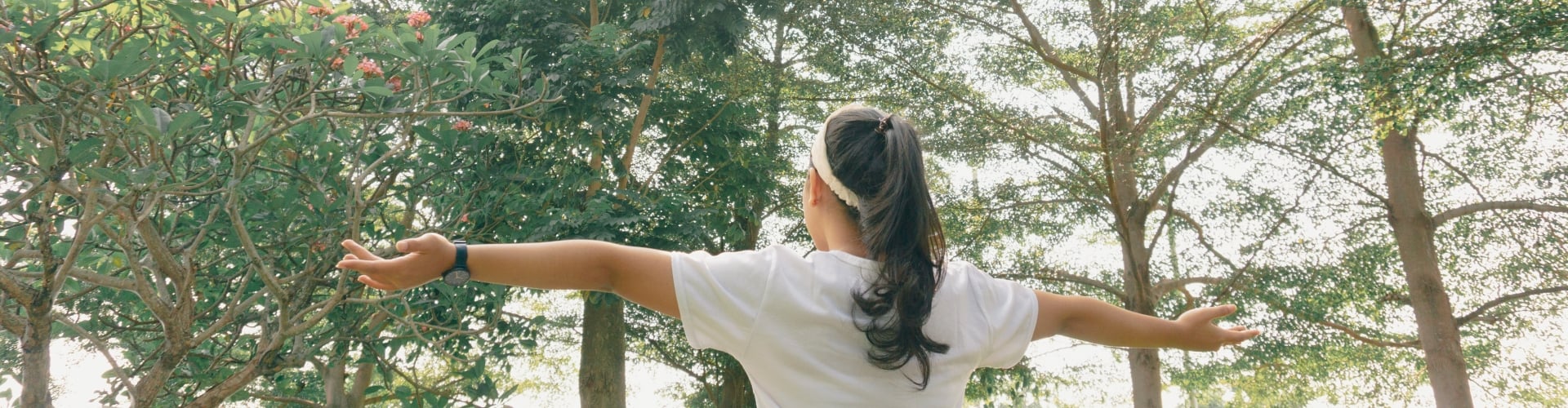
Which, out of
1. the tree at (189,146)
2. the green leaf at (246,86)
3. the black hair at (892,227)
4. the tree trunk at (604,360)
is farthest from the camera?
the tree trunk at (604,360)

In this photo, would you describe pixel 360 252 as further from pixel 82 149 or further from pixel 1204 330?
pixel 82 149

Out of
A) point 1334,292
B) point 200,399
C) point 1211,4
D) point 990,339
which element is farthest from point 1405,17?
point 200,399

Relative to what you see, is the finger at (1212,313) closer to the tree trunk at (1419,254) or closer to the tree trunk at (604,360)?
the tree trunk at (604,360)

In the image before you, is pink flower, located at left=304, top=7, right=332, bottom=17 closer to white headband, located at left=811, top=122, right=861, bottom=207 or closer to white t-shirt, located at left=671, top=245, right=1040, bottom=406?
white headband, located at left=811, top=122, right=861, bottom=207

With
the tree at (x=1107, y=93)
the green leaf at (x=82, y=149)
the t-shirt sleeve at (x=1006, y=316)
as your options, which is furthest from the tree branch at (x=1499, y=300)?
the green leaf at (x=82, y=149)

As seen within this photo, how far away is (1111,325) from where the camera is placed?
60.8 inches

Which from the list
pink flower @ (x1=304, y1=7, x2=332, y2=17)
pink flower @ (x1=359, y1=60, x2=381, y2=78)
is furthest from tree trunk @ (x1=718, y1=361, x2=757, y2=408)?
pink flower @ (x1=359, y1=60, x2=381, y2=78)

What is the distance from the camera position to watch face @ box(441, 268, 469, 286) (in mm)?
1171

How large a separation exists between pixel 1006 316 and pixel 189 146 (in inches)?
108

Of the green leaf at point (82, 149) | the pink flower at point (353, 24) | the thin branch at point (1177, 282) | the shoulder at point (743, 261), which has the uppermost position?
the thin branch at point (1177, 282)

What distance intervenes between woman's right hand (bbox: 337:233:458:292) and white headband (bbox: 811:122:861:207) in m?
0.54

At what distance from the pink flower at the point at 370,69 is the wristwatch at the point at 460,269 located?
2.03m

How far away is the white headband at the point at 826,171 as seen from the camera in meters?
1.44

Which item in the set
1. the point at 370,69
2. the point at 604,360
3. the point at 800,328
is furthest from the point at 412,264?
the point at 604,360
